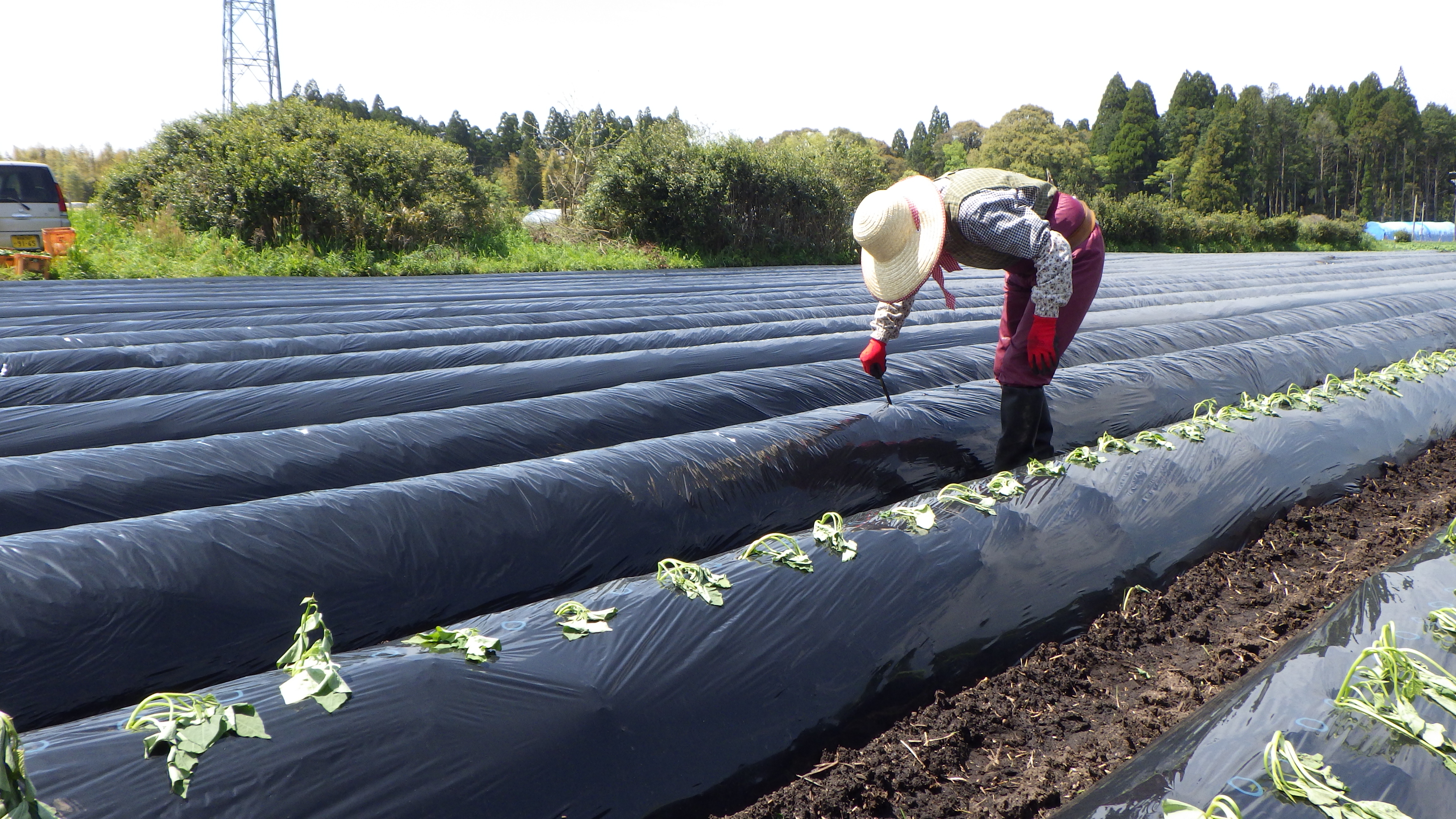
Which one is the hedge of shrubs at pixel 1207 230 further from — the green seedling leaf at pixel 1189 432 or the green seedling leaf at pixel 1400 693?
the green seedling leaf at pixel 1400 693

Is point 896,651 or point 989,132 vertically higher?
point 989,132

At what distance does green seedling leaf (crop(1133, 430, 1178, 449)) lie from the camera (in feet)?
9.63

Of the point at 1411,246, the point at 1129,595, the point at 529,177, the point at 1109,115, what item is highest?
the point at 1109,115

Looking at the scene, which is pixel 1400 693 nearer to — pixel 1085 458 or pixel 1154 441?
pixel 1085 458

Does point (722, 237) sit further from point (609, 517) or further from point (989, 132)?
point (989, 132)

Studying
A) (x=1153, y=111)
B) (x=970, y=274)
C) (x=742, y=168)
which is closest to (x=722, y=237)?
(x=742, y=168)

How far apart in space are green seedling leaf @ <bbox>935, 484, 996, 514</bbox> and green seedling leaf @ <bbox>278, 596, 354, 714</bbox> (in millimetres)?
1619

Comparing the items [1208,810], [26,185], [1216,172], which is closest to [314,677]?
[1208,810]

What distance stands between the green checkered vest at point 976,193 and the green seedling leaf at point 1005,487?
2.32 ft

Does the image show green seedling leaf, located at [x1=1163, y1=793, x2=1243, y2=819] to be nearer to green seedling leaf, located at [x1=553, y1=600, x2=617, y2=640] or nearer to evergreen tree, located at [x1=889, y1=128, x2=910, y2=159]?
green seedling leaf, located at [x1=553, y1=600, x2=617, y2=640]

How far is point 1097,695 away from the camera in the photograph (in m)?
2.13

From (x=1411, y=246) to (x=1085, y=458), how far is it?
37.2 metres

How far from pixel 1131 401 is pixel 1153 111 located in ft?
184

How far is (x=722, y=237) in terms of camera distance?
16.8m
